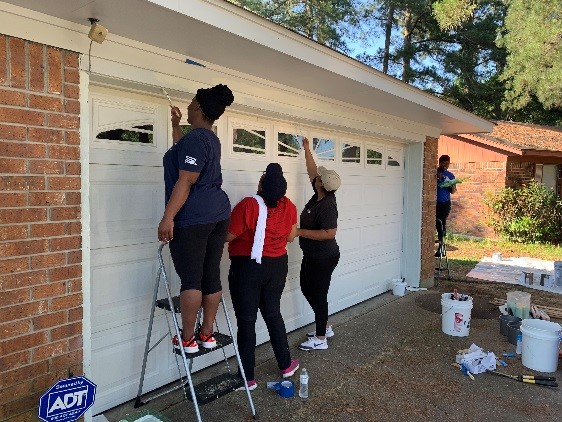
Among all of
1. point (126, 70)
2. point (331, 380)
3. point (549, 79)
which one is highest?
point (549, 79)

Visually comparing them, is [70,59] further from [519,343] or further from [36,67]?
[519,343]

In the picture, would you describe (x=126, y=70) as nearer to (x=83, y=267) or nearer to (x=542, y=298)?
(x=83, y=267)

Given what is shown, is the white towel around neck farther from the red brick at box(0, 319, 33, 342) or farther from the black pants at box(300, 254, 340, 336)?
the red brick at box(0, 319, 33, 342)

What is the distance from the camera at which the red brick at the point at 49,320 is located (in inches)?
104

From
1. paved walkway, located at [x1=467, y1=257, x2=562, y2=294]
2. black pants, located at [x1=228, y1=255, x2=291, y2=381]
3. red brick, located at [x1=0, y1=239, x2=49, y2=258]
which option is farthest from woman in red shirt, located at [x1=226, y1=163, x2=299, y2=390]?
paved walkway, located at [x1=467, y1=257, x2=562, y2=294]

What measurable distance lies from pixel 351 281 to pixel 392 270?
1.36 m

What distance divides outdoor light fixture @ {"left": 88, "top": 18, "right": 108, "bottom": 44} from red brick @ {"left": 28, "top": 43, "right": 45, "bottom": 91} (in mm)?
288

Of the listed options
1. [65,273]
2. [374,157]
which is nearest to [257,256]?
[65,273]

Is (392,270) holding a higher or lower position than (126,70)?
lower

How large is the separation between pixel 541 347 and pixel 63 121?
4518 mm

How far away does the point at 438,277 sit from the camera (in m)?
8.47

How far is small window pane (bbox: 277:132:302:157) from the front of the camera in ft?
16.3

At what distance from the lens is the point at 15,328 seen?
254 centimetres

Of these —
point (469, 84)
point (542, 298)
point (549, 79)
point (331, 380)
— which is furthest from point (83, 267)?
point (469, 84)
